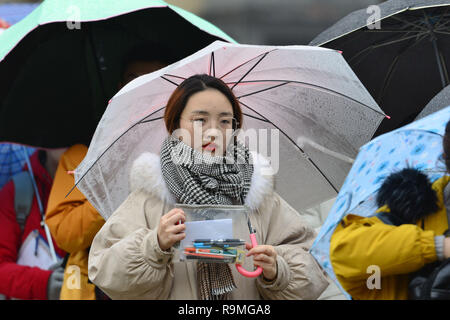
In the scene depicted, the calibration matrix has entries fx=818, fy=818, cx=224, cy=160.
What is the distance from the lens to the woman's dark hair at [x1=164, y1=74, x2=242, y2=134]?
3.40 metres

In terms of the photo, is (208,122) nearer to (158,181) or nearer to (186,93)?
(186,93)

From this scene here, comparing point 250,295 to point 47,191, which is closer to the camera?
point 250,295

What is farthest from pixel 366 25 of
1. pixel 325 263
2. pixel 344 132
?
pixel 325 263

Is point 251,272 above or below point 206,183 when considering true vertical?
below

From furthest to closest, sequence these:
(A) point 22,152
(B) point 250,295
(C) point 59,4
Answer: (A) point 22,152 → (C) point 59,4 → (B) point 250,295

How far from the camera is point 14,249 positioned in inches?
176

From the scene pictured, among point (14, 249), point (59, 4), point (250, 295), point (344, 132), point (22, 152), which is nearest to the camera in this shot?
point (250, 295)

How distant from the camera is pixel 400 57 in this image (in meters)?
4.45

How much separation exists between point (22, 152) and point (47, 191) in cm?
46

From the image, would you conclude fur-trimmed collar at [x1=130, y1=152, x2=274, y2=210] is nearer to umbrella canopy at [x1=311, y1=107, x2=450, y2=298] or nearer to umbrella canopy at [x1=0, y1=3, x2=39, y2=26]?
umbrella canopy at [x1=311, y1=107, x2=450, y2=298]

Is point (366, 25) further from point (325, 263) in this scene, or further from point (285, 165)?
point (325, 263)

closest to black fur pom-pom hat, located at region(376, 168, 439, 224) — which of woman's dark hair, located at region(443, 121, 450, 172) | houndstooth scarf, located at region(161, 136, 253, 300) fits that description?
woman's dark hair, located at region(443, 121, 450, 172)

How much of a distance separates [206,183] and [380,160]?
27.0 inches

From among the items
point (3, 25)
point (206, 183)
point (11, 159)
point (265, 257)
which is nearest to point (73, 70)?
point (11, 159)
